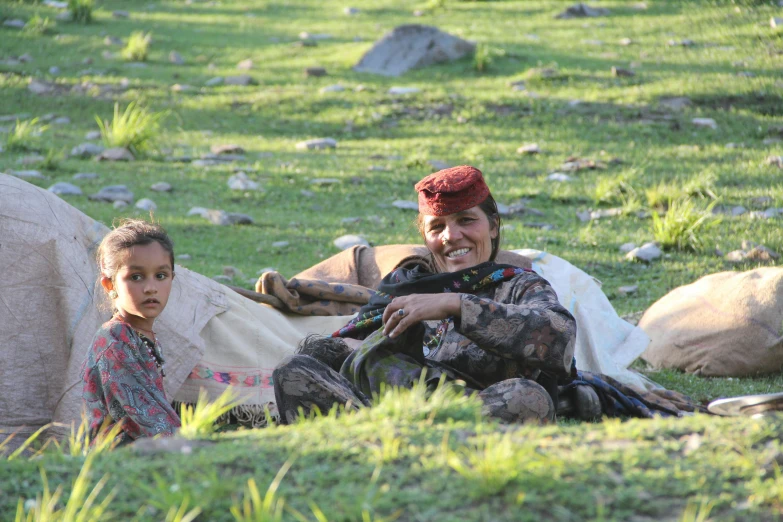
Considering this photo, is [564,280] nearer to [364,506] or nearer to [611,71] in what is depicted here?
[364,506]

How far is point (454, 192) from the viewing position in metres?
4.04

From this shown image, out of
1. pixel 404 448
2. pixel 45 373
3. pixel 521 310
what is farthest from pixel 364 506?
pixel 45 373

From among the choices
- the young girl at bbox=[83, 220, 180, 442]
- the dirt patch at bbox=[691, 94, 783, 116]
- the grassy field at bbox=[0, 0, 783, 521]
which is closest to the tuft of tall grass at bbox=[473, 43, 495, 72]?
the grassy field at bbox=[0, 0, 783, 521]

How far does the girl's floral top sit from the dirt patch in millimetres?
9605

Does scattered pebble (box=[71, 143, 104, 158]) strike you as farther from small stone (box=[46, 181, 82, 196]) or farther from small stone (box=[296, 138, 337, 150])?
small stone (box=[296, 138, 337, 150])

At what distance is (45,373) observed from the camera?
4773mm

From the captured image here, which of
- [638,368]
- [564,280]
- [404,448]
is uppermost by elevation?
[404,448]

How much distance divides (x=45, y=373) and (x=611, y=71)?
10.0m

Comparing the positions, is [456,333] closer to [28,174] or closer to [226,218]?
[226,218]

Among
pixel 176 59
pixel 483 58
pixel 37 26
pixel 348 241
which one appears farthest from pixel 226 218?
pixel 37 26

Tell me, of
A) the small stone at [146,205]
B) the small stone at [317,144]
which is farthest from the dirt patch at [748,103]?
the small stone at [146,205]

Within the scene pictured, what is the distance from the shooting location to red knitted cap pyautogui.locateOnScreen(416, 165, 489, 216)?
159 inches

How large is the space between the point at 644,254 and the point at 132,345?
199 inches

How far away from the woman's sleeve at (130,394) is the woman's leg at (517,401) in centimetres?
125
